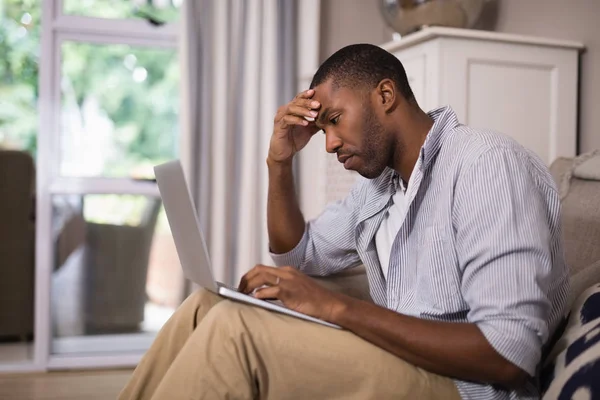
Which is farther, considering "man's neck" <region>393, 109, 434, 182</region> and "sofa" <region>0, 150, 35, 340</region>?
"sofa" <region>0, 150, 35, 340</region>

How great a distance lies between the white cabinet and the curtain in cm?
65

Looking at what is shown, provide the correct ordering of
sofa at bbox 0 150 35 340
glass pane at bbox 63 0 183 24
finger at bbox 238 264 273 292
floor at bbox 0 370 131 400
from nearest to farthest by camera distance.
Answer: finger at bbox 238 264 273 292
floor at bbox 0 370 131 400
glass pane at bbox 63 0 183 24
sofa at bbox 0 150 35 340

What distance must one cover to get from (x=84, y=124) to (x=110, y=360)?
3.19ft

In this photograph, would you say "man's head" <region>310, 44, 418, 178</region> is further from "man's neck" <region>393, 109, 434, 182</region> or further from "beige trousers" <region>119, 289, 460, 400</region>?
"beige trousers" <region>119, 289, 460, 400</region>

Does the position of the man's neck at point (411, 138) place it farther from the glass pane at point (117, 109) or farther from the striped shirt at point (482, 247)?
the glass pane at point (117, 109)

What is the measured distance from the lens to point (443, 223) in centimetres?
119

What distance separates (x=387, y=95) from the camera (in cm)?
133

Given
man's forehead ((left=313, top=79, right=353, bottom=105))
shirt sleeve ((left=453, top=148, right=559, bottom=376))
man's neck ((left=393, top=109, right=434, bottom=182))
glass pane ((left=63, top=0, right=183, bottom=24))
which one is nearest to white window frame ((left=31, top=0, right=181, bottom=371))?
glass pane ((left=63, top=0, right=183, bottom=24))

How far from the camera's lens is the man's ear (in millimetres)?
1324

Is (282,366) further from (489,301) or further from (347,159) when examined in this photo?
(347,159)

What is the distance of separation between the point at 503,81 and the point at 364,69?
35.7 inches

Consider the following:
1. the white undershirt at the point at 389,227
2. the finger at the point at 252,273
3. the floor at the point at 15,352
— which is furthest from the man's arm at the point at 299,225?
the floor at the point at 15,352

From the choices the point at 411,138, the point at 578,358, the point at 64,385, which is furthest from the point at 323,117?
the point at 64,385

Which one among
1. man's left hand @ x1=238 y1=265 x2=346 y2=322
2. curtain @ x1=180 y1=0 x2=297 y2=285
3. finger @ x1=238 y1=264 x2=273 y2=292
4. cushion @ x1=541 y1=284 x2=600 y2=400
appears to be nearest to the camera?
cushion @ x1=541 y1=284 x2=600 y2=400
